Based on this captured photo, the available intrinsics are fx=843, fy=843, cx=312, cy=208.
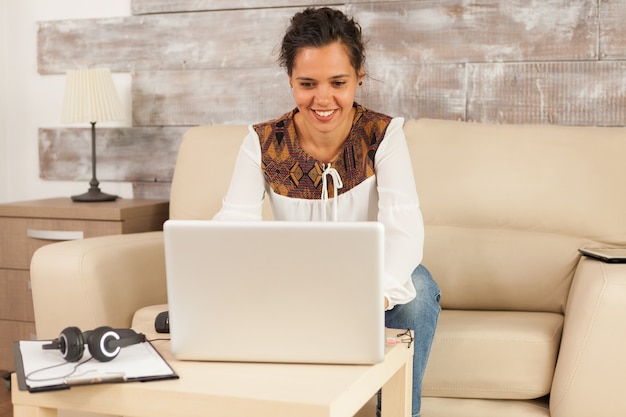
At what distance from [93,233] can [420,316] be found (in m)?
1.41

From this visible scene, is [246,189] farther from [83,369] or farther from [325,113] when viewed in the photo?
[83,369]

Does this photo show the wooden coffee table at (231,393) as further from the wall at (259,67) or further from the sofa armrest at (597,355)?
the wall at (259,67)

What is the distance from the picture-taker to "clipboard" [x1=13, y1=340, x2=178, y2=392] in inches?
49.3

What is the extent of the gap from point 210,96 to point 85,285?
118 centimetres

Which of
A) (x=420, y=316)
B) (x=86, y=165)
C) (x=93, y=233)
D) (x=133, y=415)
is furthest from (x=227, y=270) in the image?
(x=86, y=165)

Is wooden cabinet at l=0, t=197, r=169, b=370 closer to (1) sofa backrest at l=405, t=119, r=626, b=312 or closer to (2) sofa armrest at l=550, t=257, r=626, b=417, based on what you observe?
(1) sofa backrest at l=405, t=119, r=626, b=312

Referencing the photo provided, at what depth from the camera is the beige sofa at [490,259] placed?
197 cm

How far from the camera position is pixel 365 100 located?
9.66ft

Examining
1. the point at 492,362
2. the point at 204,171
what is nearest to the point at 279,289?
the point at 492,362

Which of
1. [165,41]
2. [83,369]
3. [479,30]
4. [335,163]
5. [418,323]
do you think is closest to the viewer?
[83,369]

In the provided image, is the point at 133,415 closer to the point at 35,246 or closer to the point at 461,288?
the point at 461,288

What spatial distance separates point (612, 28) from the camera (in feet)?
8.82

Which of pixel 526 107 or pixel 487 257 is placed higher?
pixel 526 107

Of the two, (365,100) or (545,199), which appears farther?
(365,100)
